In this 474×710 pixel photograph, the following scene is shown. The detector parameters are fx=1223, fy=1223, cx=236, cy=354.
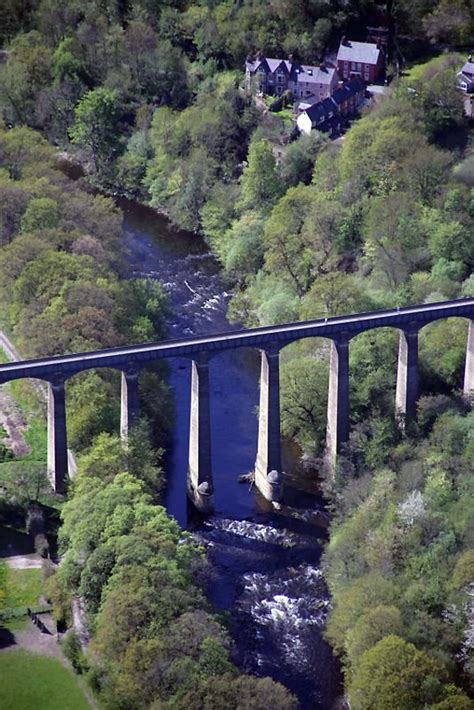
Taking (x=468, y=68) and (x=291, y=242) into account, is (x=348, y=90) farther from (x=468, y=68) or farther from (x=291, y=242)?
(x=291, y=242)

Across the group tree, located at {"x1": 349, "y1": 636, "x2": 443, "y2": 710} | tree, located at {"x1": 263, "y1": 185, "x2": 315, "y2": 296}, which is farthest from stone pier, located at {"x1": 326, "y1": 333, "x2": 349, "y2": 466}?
tree, located at {"x1": 263, "y1": 185, "x2": 315, "y2": 296}

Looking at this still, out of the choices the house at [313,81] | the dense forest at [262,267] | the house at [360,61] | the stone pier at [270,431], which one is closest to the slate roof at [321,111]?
the dense forest at [262,267]

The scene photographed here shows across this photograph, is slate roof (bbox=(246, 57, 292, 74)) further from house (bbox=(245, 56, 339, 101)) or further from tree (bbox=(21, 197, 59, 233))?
tree (bbox=(21, 197, 59, 233))

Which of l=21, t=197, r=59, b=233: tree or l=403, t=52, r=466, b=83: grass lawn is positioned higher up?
l=403, t=52, r=466, b=83: grass lawn

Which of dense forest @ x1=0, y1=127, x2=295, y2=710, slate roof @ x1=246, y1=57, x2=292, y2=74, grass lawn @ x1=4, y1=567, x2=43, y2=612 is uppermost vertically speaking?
slate roof @ x1=246, y1=57, x2=292, y2=74

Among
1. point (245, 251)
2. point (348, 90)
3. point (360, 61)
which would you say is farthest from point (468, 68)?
point (245, 251)

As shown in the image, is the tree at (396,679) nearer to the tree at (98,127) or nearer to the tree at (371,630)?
the tree at (371,630)

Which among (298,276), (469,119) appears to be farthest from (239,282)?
(469,119)

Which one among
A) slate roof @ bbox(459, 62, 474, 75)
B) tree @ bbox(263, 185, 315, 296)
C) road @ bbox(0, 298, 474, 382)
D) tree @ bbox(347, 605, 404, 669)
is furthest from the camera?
slate roof @ bbox(459, 62, 474, 75)
